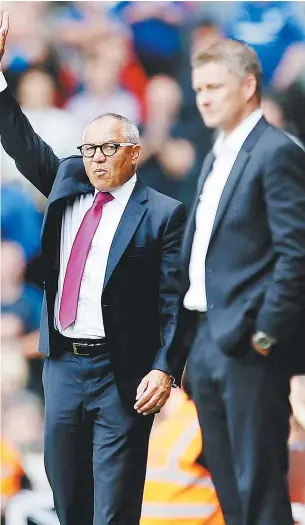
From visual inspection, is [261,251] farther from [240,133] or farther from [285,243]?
[240,133]

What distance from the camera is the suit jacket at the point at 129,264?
236cm

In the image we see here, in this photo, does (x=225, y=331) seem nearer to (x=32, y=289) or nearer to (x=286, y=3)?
(x=32, y=289)

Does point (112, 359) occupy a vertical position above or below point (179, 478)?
above

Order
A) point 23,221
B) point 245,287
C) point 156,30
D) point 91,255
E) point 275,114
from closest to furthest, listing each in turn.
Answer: point 245,287, point 91,255, point 275,114, point 156,30, point 23,221

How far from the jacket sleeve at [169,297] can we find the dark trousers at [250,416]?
92 mm

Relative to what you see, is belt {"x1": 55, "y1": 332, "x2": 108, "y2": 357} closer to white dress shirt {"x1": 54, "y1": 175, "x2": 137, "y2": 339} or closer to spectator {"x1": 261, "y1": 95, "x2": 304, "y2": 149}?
white dress shirt {"x1": 54, "y1": 175, "x2": 137, "y2": 339}

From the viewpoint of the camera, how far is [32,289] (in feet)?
9.65

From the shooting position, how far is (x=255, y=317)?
7.43ft

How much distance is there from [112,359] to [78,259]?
12.8 inches

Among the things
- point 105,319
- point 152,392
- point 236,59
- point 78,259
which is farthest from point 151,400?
point 236,59

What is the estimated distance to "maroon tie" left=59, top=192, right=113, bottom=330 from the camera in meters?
2.39

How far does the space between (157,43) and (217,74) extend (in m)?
0.48

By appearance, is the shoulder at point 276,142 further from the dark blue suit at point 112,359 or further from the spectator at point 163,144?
the spectator at point 163,144

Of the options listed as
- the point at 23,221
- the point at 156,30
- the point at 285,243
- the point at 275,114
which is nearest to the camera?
the point at 285,243
